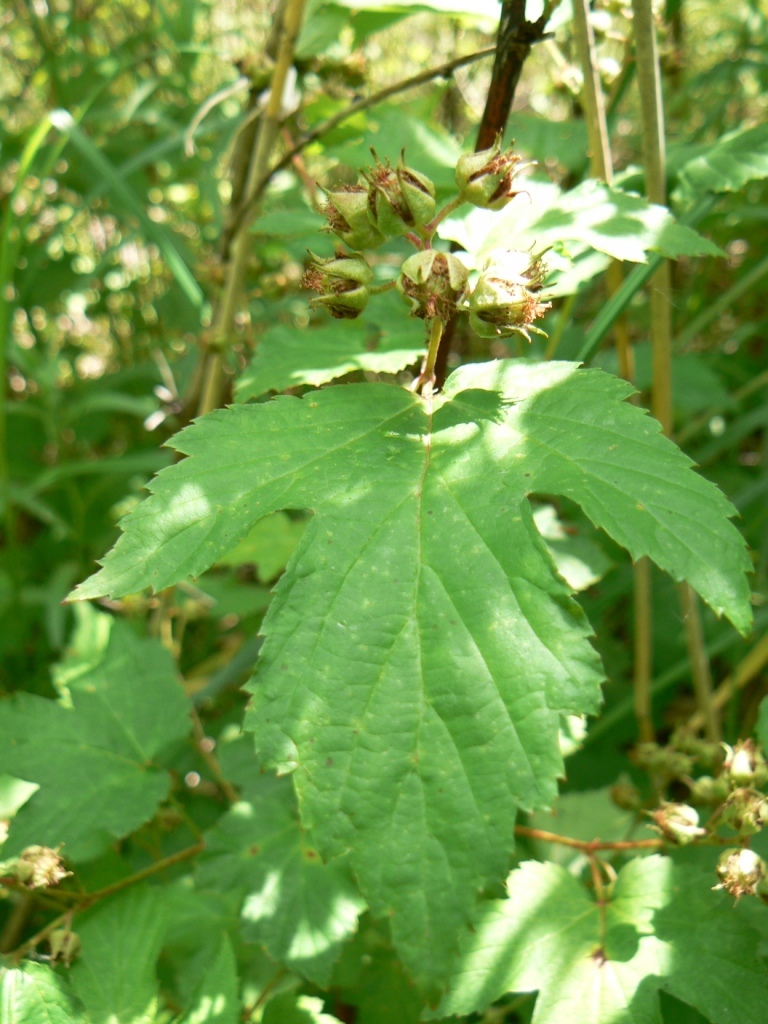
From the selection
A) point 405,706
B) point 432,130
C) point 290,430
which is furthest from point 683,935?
point 432,130

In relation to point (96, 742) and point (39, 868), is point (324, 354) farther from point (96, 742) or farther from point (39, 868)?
point (39, 868)

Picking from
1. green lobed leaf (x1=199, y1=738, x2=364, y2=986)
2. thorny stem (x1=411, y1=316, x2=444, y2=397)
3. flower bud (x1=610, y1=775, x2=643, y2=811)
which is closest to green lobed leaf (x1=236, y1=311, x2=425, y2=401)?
thorny stem (x1=411, y1=316, x2=444, y2=397)

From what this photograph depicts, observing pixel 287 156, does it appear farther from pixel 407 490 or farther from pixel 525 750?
pixel 525 750

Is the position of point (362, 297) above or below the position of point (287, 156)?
below

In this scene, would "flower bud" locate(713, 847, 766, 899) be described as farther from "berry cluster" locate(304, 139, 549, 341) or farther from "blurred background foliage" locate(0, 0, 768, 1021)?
"berry cluster" locate(304, 139, 549, 341)

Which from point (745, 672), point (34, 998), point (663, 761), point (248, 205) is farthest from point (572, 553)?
point (34, 998)

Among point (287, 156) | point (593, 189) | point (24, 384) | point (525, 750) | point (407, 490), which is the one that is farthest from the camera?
point (24, 384)

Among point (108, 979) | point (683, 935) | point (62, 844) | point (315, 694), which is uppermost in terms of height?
point (315, 694)
